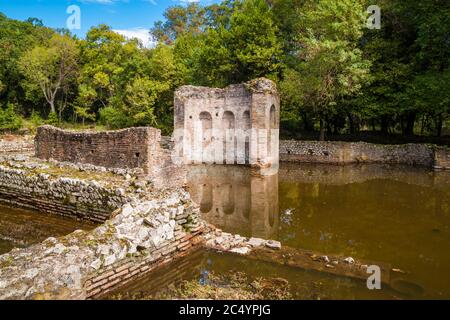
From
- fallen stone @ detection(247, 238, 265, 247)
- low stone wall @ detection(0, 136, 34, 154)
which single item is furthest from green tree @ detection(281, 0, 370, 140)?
low stone wall @ detection(0, 136, 34, 154)

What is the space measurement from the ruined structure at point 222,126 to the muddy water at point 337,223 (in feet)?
11.0

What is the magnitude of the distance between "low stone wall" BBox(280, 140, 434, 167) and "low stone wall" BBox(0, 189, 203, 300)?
51.9 feet

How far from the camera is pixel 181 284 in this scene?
5.86 m

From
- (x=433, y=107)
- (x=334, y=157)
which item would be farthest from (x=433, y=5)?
(x=334, y=157)

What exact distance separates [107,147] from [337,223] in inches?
307

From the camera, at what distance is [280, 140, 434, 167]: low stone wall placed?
67.4 ft

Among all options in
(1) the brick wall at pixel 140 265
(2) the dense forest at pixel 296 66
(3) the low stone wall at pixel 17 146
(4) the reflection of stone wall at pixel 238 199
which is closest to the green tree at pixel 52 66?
(2) the dense forest at pixel 296 66

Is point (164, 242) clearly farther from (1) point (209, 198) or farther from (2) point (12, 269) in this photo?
(1) point (209, 198)

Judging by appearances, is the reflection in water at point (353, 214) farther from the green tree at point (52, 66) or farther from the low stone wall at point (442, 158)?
the green tree at point (52, 66)

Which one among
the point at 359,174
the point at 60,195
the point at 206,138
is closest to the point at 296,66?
the point at 206,138

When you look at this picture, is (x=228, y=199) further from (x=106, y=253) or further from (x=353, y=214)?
(x=106, y=253)

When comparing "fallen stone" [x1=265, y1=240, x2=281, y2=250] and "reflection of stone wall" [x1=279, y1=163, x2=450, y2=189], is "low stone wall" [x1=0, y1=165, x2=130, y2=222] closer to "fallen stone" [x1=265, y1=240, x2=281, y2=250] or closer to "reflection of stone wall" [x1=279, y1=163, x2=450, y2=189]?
"fallen stone" [x1=265, y1=240, x2=281, y2=250]

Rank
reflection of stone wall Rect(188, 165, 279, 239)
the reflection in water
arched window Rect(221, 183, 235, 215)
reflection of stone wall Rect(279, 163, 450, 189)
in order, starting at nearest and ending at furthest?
the reflection in water, reflection of stone wall Rect(188, 165, 279, 239), arched window Rect(221, 183, 235, 215), reflection of stone wall Rect(279, 163, 450, 189)

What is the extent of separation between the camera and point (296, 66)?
2452cm
